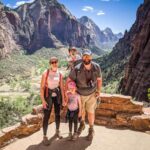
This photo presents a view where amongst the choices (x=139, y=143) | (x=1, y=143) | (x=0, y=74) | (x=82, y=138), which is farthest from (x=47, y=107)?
(x=0, y=74)

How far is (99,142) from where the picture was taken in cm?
938

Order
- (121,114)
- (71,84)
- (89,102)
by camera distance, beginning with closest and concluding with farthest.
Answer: (71,84), (89,102), (121,114)

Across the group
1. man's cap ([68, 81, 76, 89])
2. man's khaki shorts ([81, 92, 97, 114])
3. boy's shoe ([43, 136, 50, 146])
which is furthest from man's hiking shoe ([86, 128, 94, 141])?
man's cap ([68, 81, 76, 89])

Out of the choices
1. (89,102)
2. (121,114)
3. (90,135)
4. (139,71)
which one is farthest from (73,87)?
(139,71)

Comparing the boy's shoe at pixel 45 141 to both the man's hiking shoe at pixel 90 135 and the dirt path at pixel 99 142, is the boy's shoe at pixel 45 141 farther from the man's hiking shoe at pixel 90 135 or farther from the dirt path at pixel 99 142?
the man's hiking shoe at pixel 90 135

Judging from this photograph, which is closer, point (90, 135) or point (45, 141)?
point (45, 141)

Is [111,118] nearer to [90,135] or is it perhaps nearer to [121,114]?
[121,114]

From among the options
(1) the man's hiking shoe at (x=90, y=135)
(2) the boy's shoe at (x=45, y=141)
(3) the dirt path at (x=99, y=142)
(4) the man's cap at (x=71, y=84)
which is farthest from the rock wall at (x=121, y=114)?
(4) the man's cap at (x=71, y=84)

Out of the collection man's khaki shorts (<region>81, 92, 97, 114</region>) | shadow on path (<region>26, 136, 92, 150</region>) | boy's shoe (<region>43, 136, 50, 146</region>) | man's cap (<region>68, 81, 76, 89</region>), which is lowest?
shadow on path (<region>26, 136, 92, 150</region>)

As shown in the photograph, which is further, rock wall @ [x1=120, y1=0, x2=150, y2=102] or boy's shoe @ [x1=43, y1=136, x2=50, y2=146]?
rock wall @ [x1=120, y1=0, x2=150, y2=102]

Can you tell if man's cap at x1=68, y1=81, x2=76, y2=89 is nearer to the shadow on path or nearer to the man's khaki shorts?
the man's khaki shorts

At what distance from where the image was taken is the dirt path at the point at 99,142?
902 cm

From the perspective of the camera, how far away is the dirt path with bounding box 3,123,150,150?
9.02m

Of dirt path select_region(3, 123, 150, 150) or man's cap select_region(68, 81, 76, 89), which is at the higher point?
man's cap select_region(68, 81, 76, 89)
